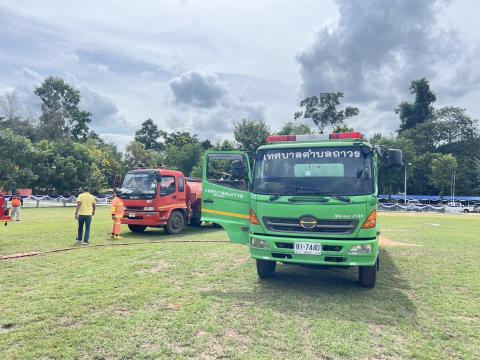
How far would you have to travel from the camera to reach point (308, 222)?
6020 millimetres

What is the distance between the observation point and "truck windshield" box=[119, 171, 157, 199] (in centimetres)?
1314

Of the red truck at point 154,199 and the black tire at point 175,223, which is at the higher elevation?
the red truck at point 154,199

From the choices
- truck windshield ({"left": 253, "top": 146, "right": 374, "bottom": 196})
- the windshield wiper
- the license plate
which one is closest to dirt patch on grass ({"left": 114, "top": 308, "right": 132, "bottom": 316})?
the license plate

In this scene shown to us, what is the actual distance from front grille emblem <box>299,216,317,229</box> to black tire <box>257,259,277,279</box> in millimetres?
1388

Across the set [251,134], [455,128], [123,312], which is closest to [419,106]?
[455,128]

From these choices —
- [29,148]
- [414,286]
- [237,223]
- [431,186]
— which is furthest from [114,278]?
[431,186]

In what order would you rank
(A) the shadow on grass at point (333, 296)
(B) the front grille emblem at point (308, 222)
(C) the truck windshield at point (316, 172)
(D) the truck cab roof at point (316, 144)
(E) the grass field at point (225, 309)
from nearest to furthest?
(E) the grass field at point (225, 309) < (A) the shadow on grass at point (333, 296) < (B) the front grille emblem at point (308, 222) < (C) the truck windshield at point (316, 172) < (D) the truck cab roof at point (316, 144)

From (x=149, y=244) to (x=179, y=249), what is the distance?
1.40m

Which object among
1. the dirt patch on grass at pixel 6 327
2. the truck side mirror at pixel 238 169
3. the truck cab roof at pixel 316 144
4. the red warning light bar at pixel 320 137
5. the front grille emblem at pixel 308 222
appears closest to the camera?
the dirt patch on grass at pixel 6 327

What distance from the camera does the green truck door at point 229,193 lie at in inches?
280

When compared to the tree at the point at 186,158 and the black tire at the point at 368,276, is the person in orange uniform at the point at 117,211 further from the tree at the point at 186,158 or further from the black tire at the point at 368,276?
the tree at the point at 186,158

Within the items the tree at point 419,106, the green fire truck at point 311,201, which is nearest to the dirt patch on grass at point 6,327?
the green fire truck at point 311,201

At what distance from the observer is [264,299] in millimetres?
5910

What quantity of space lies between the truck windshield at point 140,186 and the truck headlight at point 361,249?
8671 mm
